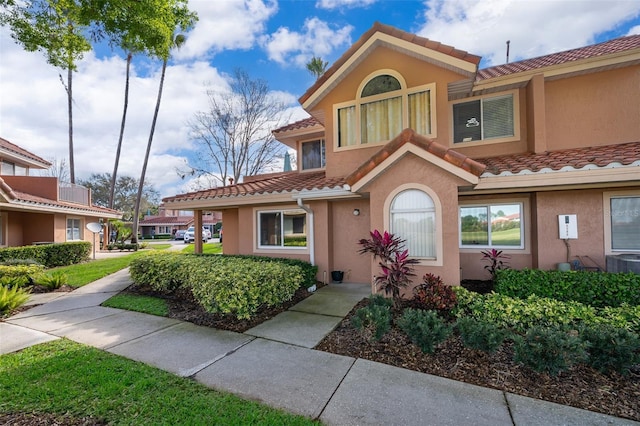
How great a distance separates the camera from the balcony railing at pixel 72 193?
62.9 feet

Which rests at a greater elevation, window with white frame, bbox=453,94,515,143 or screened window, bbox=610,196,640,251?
window with white frame, bbox=453,94,515,143

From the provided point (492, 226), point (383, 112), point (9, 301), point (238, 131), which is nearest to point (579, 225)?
point (492, 226)

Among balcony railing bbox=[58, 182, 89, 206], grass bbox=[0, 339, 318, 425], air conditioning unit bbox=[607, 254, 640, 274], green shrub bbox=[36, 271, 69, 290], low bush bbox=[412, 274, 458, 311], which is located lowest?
grass bbox=[0, 339, 318, 425]

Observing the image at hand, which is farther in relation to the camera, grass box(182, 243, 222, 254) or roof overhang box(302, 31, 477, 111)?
grass box(182, 243, 222, 254)

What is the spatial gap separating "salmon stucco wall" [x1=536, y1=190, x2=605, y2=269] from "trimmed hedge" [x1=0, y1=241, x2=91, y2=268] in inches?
824

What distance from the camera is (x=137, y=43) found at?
24.4ft

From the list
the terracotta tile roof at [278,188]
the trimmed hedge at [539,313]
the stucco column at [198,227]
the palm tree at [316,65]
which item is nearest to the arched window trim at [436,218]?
the trimmed hedge at [539,313]

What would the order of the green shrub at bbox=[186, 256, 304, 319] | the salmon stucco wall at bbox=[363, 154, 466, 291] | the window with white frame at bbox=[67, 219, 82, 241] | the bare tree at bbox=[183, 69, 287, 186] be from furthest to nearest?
1. the bare tree at bbox=[183, 69, 287, 186]
2. the window with white frame at bbox=[67, 219, 82, 241]
3. the salmon stucco wall at bbox=[363, 154, 466, 291]
4. the green shrub at bbox=[186, 256, 304, 319]

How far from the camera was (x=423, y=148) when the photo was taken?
21.2 ft

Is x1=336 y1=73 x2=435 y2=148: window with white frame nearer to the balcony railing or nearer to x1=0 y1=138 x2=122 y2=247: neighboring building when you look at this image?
x1=0 y1=138 x2=122 y2=247: neighboring building

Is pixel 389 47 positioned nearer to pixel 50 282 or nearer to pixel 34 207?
pixel 50 282

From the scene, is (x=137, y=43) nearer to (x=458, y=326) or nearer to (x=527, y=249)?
(x=458, y=326)

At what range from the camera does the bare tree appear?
26766 mm

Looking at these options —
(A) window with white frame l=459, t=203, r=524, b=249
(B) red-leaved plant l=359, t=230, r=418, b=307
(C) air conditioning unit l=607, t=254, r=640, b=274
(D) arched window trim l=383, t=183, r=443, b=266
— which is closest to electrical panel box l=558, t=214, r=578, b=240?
(C) air conditioning unit l=607, t=254, r=640, b=274
